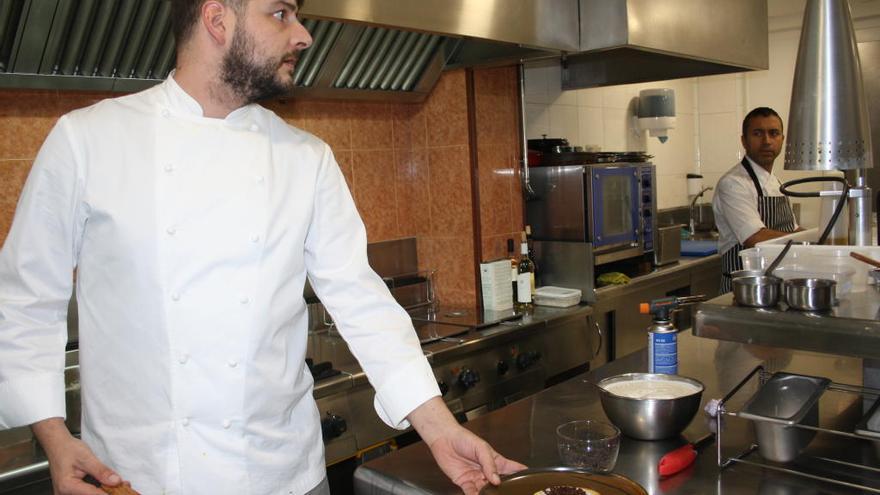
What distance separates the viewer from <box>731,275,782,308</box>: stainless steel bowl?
1686mm

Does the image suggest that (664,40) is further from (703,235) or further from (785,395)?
(703,235)

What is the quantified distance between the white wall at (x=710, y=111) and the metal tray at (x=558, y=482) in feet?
12.1

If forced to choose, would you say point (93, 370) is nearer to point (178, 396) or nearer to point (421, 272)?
point (178, 396)

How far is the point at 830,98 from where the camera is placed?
6.18ft

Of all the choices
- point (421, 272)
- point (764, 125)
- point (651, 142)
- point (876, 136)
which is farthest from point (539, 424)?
point (876, 136)

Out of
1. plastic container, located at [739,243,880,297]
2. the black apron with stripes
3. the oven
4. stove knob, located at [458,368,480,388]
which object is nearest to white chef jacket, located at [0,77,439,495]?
plastic container, located at [739,243,880,297]

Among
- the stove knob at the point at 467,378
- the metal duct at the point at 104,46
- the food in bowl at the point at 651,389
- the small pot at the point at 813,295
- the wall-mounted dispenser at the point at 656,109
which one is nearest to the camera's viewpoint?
the small pot at the point at 813,295

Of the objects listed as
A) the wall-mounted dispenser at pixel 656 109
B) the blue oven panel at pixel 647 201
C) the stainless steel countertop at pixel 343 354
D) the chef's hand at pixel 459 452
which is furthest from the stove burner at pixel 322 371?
the wall-mounted dispenser at pixel 656 109

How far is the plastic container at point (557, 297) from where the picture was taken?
3.54 m

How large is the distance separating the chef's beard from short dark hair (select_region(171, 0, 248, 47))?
2.0 inches

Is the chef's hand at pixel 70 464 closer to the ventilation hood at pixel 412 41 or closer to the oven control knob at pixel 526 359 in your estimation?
the ventilation hood at pixel 412 41

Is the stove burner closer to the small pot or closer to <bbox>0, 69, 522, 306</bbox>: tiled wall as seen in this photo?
<bbox>0, 69, 522, 306</bbox>: tiled wall

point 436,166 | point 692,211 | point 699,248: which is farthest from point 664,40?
point 692,211

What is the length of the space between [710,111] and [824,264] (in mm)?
4666
